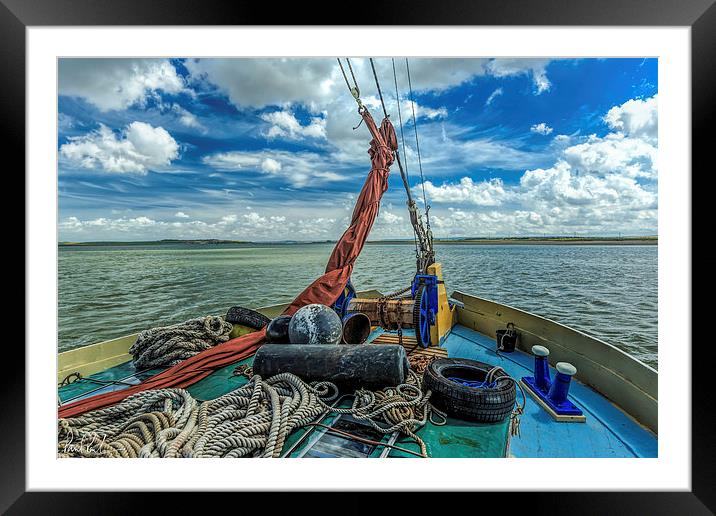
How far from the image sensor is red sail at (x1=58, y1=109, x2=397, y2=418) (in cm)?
414

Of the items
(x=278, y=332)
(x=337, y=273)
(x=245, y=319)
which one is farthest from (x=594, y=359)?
(x=245, y=319)

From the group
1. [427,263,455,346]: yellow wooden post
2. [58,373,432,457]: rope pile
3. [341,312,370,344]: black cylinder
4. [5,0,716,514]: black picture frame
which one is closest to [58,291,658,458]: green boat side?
[58,373,432,457]: rope pile

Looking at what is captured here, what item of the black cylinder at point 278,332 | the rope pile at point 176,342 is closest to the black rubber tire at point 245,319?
the rope pile at point 176,342

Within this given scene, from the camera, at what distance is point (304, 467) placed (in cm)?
216

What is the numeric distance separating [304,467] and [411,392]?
151cm

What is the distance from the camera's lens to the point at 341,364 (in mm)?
3527

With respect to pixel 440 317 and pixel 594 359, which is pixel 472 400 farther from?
pixel 440 317

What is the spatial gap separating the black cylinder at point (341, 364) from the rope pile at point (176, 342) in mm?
1480

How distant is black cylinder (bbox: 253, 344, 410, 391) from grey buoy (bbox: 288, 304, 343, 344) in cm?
20

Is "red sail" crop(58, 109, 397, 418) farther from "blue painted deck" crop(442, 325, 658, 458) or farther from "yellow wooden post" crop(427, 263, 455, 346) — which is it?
"blue painted deck" crop(442, 325, 658, 458)
